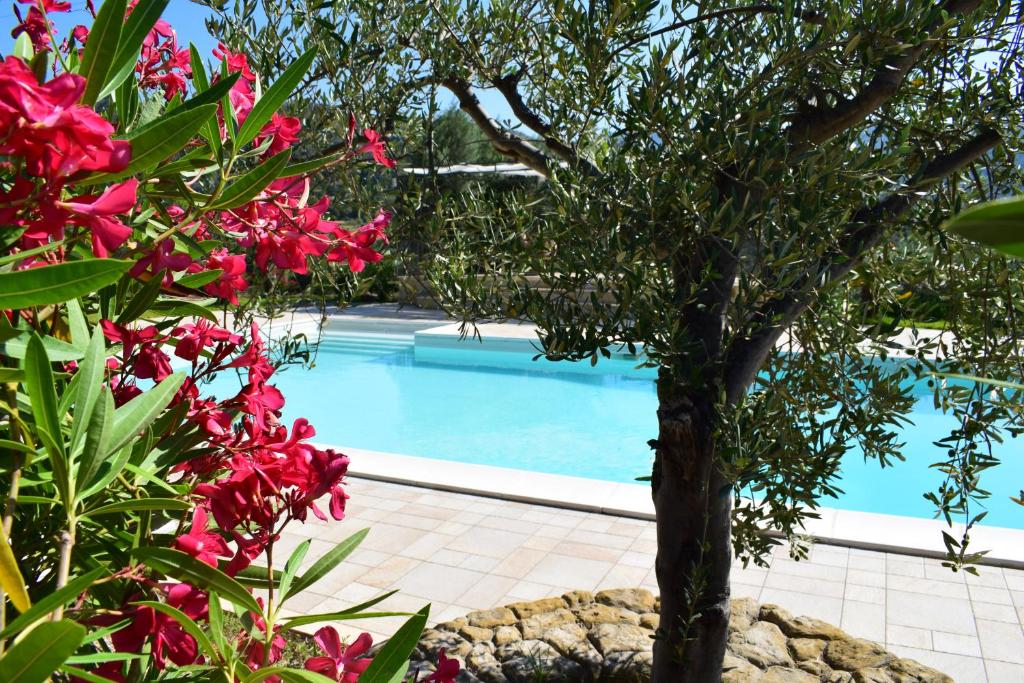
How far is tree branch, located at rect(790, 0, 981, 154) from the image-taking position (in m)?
2.15

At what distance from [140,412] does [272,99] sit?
430mm

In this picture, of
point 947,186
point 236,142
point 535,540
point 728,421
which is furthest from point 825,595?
point 236,142

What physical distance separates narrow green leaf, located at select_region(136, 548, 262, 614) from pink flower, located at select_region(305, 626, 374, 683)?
9.8 inches

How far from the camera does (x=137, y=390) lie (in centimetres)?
136

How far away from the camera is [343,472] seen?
1.21 meters

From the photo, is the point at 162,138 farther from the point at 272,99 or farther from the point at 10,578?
the point at 10,578

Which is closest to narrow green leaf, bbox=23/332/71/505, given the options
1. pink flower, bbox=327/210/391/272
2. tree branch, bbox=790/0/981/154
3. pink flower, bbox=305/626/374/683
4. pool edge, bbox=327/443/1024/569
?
pink flower, bbox=305/626/374/683

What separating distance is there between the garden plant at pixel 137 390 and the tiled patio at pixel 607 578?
12.3 ft

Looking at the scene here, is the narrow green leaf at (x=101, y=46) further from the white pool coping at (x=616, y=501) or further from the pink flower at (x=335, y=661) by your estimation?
the white pool coping at (x=616, y=501)


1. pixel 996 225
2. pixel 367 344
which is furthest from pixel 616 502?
pixel 367 344

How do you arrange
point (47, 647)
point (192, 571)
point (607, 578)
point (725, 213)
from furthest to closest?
point (607, 578) → point (725, 213) → point (192, 571) → point (47, 647)

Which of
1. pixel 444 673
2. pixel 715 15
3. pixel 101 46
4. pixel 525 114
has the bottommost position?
pixel 444 673

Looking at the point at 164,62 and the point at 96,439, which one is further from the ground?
the point at 164,62

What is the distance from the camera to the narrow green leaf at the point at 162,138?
2.94 feet
